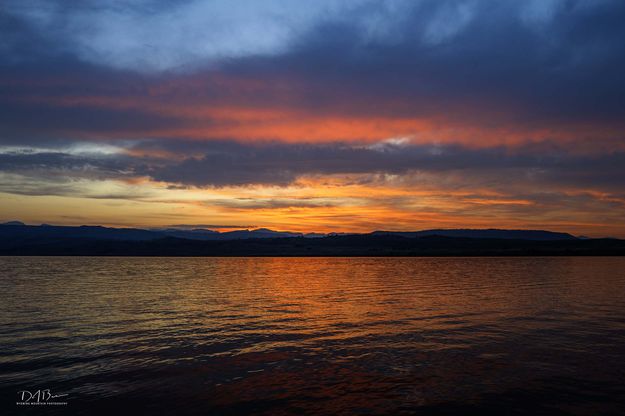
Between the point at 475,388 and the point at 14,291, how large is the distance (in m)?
62.5

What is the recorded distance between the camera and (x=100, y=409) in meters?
16.7

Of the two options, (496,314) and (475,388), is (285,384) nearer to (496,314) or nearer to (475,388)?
(475,388)

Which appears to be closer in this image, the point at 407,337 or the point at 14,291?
the point at 407,337

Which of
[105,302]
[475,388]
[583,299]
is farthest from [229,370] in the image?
[583,299]

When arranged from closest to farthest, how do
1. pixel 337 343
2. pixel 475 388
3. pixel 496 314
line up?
pixel 475 388
pixel 337 343
pixel 496 314

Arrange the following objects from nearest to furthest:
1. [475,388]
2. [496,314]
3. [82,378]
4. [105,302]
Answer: [475,388]
[82,378]
[496,314]
[105,302]

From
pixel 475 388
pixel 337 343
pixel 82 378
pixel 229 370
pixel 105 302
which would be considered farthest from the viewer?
pixel 105 302

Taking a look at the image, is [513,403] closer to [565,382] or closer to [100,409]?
[565,382]

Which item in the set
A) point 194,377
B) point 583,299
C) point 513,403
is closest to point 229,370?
point 194,377

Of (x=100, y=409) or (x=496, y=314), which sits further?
(x=496, y=314)

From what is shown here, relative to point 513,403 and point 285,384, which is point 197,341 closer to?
point 285,384

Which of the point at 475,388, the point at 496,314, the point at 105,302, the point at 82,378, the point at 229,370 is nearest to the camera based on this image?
the point at 475,388

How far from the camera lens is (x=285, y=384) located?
19594mm

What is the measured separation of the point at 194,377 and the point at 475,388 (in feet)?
42.3
